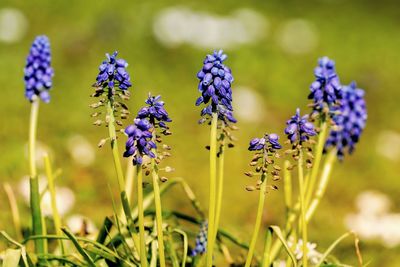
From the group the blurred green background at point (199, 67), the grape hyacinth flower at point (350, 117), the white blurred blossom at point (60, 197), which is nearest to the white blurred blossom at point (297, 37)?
the blurred green background at point (199, 67)

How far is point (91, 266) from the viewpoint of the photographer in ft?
9.84

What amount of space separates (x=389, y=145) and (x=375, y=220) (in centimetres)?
249

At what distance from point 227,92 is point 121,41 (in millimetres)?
7602

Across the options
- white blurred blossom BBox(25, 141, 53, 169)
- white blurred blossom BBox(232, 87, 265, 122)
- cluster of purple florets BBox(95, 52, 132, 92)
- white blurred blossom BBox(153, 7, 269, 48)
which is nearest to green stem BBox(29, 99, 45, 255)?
cluster of purple florets BBox(95, 52, 132, 92)

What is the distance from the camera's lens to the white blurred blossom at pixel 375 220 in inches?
218

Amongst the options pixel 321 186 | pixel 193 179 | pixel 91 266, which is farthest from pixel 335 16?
pixel 91 266

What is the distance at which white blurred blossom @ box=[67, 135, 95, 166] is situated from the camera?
6.66m

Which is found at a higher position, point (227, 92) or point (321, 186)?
point (227, 92)

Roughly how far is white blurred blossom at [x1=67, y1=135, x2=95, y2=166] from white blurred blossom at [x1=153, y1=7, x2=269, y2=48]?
3.49 metres

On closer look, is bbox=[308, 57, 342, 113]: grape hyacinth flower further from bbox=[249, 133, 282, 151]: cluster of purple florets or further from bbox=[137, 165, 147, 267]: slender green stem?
bbox=[137, 165, 147, 267]: slender green stem

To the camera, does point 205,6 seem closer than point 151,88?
No

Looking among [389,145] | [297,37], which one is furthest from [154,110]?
[297,37]

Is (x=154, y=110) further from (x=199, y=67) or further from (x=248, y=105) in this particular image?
(x=199, y=67)

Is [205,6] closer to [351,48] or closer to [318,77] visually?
[351,48]
